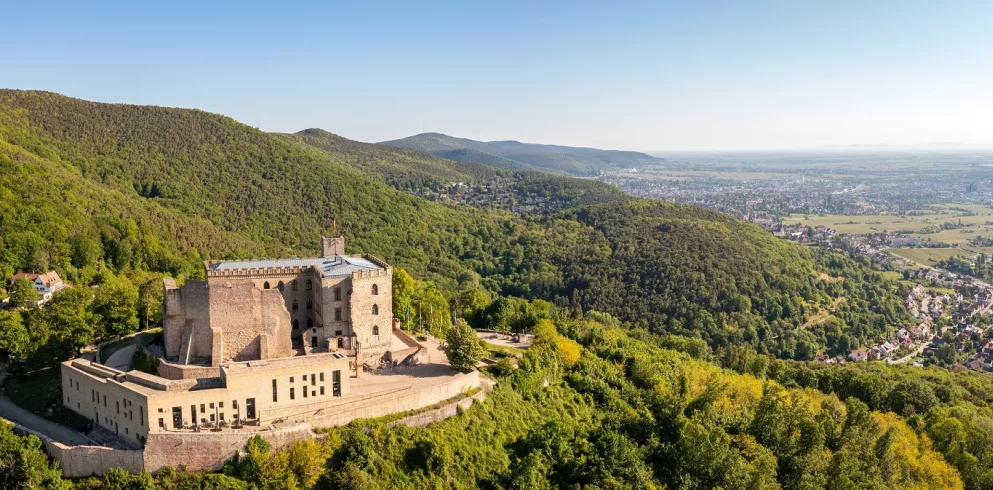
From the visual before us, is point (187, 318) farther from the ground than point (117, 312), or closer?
farther from the ground

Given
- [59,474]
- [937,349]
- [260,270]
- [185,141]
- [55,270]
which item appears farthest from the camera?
[185,141]

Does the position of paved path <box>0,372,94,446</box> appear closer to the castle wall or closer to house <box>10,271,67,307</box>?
the castle wall

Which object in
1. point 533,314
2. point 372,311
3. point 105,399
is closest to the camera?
point 105,399

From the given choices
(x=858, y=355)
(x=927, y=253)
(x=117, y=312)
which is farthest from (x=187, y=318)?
(x=927, y=253)

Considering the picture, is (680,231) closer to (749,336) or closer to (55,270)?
(749,336)

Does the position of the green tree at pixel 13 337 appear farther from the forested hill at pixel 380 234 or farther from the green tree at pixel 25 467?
the forested hill at pixel 380 234

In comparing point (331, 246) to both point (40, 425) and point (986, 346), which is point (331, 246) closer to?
Answer: point (40, 425)

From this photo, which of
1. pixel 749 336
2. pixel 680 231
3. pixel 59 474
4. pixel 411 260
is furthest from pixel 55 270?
pixel 680 231
